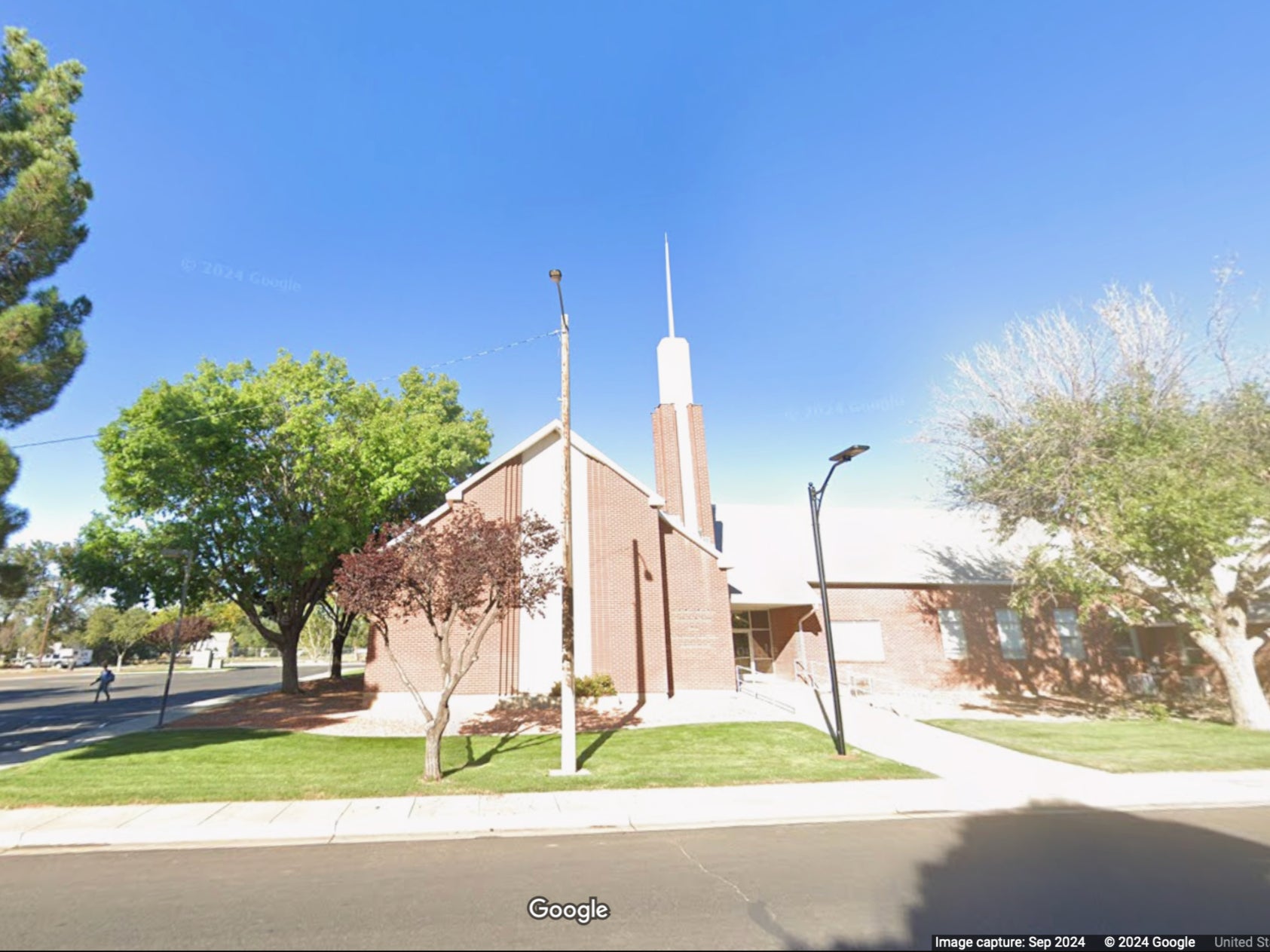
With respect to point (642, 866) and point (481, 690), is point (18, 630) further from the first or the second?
point (642, 866)

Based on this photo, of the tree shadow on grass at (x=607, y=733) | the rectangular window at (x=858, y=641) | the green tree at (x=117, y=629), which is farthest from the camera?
the green tree at (x=117, y=629)

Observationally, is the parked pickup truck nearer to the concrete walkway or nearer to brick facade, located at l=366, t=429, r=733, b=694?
brick facade, located at l=366, t=429, r=733, b=694

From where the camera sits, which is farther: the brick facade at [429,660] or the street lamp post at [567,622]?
the brick facade at [429,660]

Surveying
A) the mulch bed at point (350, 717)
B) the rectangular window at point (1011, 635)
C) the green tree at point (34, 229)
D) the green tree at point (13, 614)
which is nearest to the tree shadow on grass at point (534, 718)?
the mulch bed at point (350, 717)

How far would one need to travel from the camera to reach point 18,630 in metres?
61.8

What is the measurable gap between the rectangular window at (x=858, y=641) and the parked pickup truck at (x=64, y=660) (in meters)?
70.6

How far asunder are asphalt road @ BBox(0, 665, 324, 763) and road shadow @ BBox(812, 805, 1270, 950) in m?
18.4

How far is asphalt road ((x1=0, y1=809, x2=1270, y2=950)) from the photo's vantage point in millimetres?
5141

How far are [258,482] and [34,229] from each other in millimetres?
12421

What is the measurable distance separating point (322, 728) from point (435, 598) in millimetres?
8849

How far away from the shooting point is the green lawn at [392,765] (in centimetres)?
1022

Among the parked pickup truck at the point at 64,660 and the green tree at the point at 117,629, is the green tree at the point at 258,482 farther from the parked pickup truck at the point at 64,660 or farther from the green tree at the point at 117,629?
the parked pickup truck at the point at 64,660
